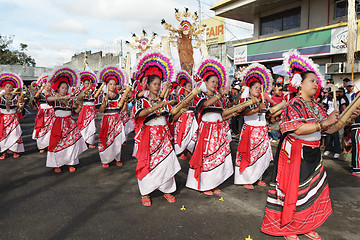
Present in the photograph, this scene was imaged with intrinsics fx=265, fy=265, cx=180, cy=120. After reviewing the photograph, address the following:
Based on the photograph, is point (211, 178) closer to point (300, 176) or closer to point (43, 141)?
point (300, 176)

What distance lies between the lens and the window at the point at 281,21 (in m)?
13.5

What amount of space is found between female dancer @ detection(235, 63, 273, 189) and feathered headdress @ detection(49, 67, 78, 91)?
11.0 ft

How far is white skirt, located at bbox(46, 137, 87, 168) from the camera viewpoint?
5.16 meters

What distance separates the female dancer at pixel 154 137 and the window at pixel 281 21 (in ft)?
39.9

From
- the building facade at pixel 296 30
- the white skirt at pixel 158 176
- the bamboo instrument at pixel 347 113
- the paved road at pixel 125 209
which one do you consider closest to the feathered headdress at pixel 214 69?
the white skirt at pixel 158 176

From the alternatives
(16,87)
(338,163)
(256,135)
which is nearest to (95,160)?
(16,87)

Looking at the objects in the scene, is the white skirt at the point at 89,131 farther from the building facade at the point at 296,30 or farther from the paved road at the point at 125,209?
the building facade at the point at 296,30

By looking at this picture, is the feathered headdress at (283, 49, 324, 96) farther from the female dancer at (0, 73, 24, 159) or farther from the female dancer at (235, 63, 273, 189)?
the female dancer at (0, 73, 24, 159)

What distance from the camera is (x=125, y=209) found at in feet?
12.0

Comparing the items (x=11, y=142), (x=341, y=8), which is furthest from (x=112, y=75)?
(x=341, y=8)

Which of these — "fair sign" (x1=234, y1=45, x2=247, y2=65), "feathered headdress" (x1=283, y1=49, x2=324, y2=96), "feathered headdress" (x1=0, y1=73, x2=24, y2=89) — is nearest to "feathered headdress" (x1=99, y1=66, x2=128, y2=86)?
"feathered headdress" (x1=0, y1=73, x2=24, y2=89)

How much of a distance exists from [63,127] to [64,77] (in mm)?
986

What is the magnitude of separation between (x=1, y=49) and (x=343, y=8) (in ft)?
100

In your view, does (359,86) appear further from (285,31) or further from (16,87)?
(16,87)
